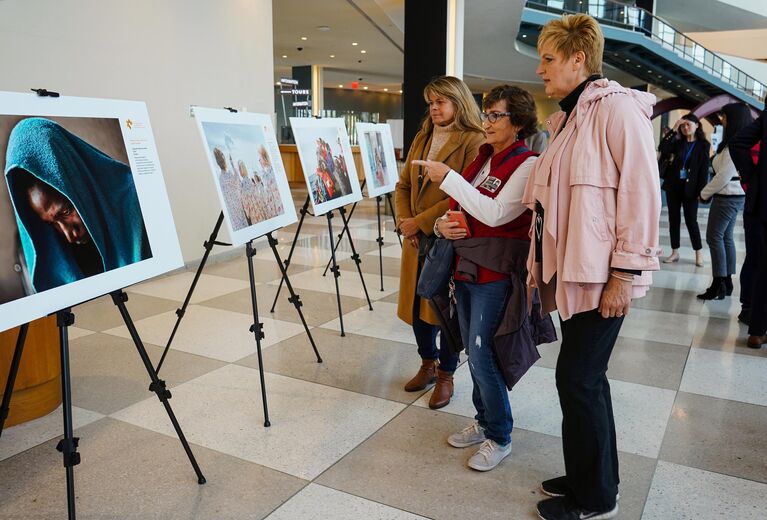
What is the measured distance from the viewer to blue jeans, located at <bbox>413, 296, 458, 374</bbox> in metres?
3.11

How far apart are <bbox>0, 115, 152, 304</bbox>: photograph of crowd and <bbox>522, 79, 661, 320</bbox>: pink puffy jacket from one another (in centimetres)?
146

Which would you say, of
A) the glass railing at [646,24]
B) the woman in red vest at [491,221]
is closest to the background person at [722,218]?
the woman in red vest at [491,221]

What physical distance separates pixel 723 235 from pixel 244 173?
4.31m

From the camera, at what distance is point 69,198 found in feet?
6.66

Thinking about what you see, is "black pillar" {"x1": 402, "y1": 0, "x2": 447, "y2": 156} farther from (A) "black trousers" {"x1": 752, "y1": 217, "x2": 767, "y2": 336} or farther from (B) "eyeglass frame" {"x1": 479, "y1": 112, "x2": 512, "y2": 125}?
(B) "eyeglass frame" {"x1": 479, "y1": 112, "x2": 512, "y2": 125}

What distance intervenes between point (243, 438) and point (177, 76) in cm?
441

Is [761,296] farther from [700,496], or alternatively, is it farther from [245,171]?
[245,171]

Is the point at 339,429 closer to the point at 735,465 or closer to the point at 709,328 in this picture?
the point at 735,465

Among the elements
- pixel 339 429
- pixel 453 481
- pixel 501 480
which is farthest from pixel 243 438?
pixel 501 480

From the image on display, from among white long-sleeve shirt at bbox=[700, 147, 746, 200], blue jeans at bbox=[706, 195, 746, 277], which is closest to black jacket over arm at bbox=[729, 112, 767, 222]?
white long-sleeve shirt at bbox=[700, 147, 746, 200]

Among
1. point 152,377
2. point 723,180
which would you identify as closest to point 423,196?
point 152,377

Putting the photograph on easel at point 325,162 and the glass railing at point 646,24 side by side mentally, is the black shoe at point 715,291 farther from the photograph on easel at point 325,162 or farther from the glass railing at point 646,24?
the glass railing at point 646,24

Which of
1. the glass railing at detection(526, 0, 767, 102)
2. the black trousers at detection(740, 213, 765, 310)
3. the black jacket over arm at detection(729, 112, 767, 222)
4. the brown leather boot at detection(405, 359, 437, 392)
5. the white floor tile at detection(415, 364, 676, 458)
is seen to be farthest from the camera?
the glass railing at detection(526, 0, 767, 102)

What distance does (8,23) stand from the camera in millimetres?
4484
